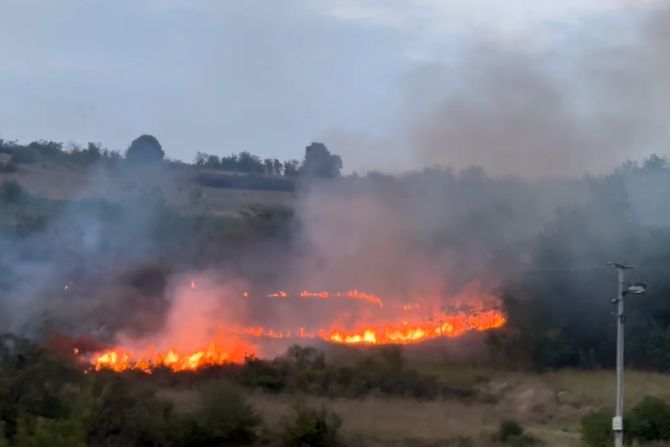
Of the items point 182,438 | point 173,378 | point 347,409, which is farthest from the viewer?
point 173,378

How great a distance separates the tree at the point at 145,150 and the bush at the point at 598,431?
4334cm

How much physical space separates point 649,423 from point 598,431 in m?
2.59

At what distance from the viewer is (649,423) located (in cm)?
2861

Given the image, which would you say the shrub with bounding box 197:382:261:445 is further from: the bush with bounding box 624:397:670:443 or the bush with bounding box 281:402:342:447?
the bush with bounding box 624:397:670:443

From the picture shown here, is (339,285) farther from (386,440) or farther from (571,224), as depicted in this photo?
(386,440)

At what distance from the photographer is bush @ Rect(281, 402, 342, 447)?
87.4ft

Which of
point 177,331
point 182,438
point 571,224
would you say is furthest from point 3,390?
point 571,224

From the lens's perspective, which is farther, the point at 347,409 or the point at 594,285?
the point at 594,285

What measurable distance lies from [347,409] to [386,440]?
384 centimetres

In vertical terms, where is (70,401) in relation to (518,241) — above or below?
below

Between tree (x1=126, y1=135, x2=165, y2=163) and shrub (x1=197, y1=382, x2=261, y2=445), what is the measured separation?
130 feet

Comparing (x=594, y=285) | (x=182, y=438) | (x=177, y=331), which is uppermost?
(x=594, y=285)

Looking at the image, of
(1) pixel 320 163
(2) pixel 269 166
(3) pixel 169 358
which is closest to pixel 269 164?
(2) pixel 269 166

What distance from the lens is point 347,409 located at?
103 ft
